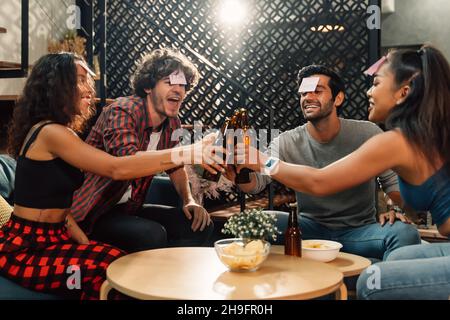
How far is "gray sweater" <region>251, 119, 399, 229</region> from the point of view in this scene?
279 cm

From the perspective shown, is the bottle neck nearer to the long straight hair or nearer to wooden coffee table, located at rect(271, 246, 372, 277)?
wooden coffee table, located at rect(271, 246, 372, 277)

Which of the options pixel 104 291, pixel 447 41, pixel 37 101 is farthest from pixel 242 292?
A: pixel 447 41

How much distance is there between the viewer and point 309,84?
9.62 ft

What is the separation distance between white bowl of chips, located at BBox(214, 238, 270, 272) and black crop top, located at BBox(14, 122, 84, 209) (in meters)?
0.72

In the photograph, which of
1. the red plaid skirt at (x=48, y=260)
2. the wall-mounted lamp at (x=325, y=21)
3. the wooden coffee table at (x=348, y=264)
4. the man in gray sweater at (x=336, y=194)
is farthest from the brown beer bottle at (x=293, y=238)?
the wall-mounted lamp at (x=325, y=21)

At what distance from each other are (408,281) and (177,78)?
1659 mm

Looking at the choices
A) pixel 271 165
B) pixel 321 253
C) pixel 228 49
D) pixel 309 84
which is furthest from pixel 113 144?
pixel 228 49

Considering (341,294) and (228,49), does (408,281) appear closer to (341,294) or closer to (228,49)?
(341,294)

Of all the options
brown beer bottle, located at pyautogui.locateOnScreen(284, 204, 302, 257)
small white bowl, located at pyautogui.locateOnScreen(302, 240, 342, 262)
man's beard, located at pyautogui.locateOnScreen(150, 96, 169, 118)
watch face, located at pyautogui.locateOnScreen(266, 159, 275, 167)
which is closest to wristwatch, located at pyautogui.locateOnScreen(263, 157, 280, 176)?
watch face, located at pyautogui.locateOnScreen(266, 159, 275, 167)

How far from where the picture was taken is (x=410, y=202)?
1.85m

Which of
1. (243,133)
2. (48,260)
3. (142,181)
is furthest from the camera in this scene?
(142,181)

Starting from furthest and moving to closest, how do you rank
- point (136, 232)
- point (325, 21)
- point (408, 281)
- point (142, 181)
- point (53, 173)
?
1. point (325, 21)
2. point (142, 181)
3. point (136, 232)
4. point (53, 173)
5. point (408, 281)

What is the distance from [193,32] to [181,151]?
4.66 metres
